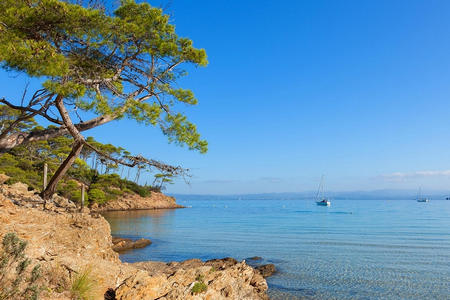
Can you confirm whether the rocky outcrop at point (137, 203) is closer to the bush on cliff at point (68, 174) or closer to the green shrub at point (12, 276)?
the bush on cliff at point (68, 174)

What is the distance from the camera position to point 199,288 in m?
7.33

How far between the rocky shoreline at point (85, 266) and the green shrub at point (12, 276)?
1.85ft

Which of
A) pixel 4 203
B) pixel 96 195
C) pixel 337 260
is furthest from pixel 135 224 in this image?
pixel 4 203

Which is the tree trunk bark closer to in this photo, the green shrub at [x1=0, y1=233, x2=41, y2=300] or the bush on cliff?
the green shrub at [x1=0, y1=233, x2=41, y2=300]

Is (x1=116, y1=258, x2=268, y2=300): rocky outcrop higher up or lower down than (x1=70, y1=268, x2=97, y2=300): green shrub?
lower down

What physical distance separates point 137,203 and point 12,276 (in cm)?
6016

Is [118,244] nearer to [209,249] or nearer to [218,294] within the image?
[209,249]

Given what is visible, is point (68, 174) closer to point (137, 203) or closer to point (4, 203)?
point (137, 203)

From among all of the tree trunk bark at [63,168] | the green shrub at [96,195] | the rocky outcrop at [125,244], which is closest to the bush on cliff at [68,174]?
the green shrub at [96,195]

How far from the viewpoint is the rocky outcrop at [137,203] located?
55375mm

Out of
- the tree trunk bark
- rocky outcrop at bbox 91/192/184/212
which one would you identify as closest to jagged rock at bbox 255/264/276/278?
the tree trunk bark

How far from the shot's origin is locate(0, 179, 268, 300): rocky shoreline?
5.98 meters

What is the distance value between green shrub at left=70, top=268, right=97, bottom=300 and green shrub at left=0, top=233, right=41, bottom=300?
0.82 m

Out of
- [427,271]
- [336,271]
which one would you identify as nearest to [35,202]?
[336,271]
